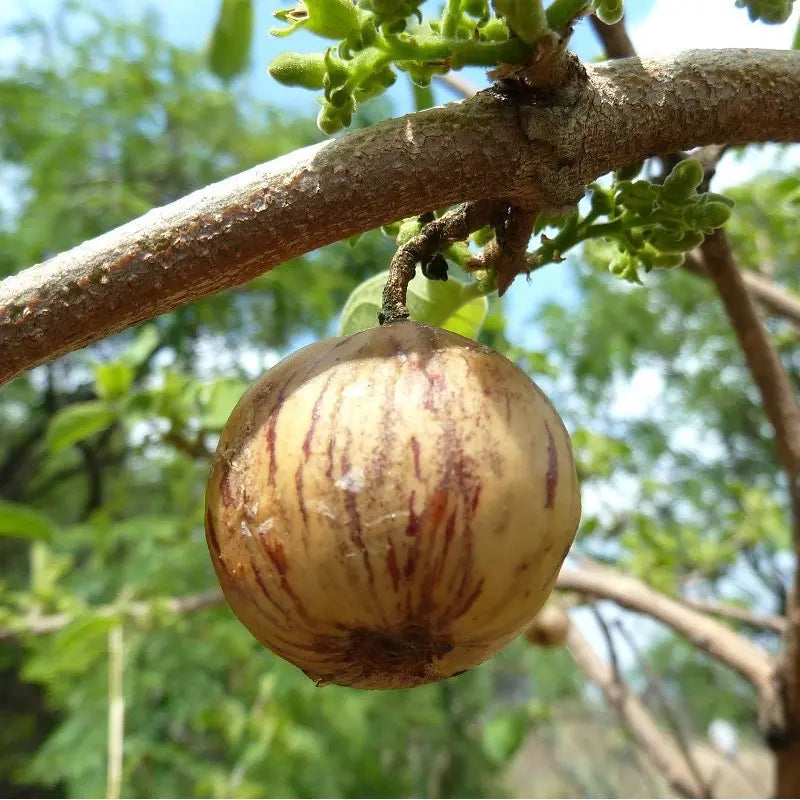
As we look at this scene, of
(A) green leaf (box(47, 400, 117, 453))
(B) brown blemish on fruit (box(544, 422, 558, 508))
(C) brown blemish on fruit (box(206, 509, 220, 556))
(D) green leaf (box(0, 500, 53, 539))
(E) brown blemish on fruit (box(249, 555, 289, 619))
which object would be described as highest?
(B) brown blemish on fruit (box(544, 422, 558, 508))

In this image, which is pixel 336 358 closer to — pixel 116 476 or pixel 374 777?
pixel 374 777

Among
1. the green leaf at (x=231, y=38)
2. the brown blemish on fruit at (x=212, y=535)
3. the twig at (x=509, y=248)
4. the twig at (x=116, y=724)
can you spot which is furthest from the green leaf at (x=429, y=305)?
the green leaf at (x=231, y=38)

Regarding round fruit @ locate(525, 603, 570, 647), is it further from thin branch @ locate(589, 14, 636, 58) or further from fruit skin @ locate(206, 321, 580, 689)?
fruit skin @ locate(206, 321, 580, 689)

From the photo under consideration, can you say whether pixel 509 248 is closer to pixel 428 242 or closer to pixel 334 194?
pixel 428 242

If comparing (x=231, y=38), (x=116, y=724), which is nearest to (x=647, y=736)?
(x=116, y=724)

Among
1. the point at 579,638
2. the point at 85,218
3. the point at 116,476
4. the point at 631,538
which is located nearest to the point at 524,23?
the point at 579,638

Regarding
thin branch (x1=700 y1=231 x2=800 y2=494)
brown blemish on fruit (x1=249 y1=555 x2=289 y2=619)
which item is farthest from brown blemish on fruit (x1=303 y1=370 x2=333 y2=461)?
thin branch (x1=700 y1=231 x2=800 y2=494)
